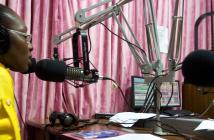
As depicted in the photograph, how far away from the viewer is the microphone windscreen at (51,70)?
3.82ft

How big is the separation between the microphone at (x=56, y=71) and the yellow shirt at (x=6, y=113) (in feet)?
1.07

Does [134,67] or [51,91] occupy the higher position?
[134,67]

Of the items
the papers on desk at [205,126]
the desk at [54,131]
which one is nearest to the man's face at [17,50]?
the desk at [54,131]

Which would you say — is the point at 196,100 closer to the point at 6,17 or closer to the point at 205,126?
the point at 205,126

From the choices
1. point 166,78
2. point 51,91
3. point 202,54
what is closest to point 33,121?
point 51,91

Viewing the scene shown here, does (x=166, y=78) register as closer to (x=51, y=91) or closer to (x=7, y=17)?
(x=7, y=17)

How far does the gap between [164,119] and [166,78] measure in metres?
0.29

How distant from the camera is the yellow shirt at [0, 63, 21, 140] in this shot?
31.9 inches

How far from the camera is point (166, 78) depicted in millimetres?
1171

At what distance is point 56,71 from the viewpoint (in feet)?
3.85

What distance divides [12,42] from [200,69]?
565 millimetres

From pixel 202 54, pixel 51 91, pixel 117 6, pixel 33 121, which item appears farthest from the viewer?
pixel 51 91

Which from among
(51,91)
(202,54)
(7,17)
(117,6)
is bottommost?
(51,91)

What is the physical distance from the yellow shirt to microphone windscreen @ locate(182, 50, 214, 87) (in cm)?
47
